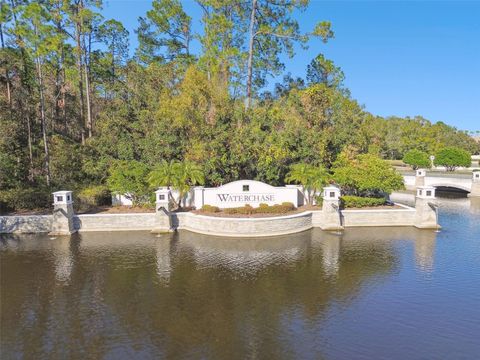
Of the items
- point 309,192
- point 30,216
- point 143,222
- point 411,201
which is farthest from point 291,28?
point 30,216

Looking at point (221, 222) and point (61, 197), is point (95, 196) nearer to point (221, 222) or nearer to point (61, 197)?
point (61, 197)

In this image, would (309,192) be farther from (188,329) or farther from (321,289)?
(188,329)

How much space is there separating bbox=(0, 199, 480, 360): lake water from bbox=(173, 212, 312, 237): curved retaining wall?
4.66 ft

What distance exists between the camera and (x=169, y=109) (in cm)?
3297

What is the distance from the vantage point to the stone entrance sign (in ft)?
89.2

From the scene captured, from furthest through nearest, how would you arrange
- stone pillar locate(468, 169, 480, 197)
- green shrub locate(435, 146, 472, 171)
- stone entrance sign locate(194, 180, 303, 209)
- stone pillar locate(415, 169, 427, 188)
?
1. green shrub locate(435, 146, 472, 171)
2. stone pillar locate(415, 169, 427, 188)
3. stone pillar locate(468, 169, 480, 197)
4. stone entrance sign locate(194, 180, 303, 209)

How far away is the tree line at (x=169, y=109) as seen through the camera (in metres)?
30.9

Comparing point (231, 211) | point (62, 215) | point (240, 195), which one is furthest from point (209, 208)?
point (62, 215)

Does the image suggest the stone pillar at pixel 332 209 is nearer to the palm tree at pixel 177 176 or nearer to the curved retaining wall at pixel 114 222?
the palm tree at pixel 177 176

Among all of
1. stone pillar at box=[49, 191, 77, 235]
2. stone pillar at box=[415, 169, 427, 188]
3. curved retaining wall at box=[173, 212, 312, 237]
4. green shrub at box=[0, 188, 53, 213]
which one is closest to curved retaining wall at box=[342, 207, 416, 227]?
curved retaining wall at box=[173, 212, 312, 237]

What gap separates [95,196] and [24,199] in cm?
562

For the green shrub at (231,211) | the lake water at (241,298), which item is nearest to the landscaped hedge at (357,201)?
the lake water at (241,298)

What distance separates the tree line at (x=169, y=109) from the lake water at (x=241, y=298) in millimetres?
11140

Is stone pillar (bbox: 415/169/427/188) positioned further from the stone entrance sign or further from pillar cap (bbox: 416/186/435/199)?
the stone entrance sign
